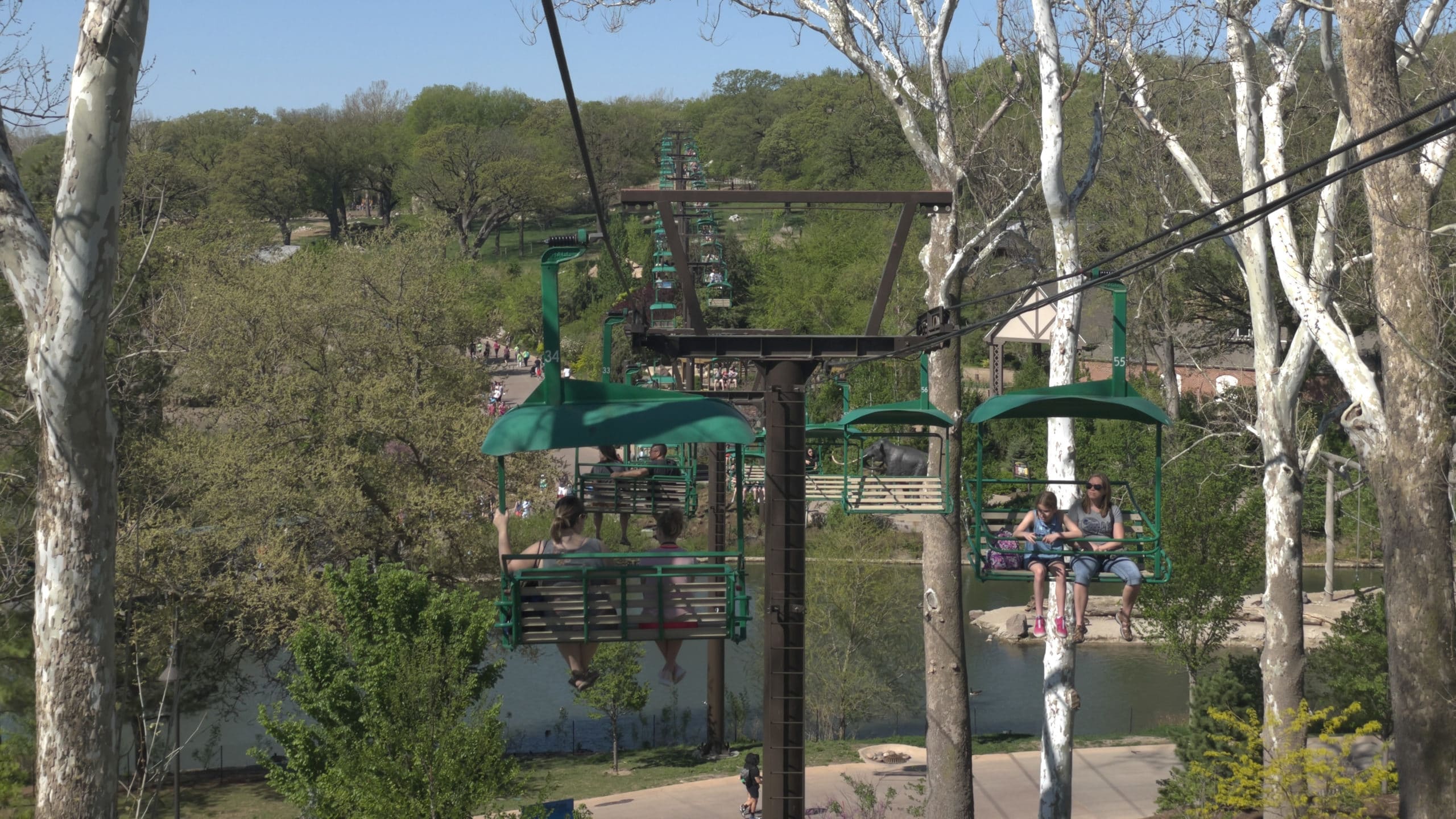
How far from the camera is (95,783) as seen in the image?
27.1 feet

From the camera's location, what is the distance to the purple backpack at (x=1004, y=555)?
1097 cm

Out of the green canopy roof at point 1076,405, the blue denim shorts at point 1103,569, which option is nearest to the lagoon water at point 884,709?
the blue denim shorts at point 1103,569

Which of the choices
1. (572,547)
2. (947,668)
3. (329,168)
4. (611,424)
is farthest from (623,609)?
(329,168)

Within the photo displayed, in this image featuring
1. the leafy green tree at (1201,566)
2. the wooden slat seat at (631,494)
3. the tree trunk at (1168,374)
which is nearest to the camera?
the wooden slat seat at (631,494)

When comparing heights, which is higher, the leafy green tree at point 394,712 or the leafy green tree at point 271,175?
the leafy green tree at point 271,175

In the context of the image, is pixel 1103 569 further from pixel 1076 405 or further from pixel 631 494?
pixel 631 494

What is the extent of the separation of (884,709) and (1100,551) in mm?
21995

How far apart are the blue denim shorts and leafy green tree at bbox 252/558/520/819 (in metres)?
7.75

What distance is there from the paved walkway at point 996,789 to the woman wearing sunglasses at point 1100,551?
32.3 ft

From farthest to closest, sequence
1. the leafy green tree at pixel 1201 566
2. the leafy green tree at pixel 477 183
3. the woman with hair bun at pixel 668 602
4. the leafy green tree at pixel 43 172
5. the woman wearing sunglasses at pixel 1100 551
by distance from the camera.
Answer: the leafy green tree at pixel 477 183, the leafy green tree at pixel 43 172, the leafy green tree at pixel 1201 566, the woman wearing sunglasses at pixel 1100 551, the woman with hair bun at pixel 668 602

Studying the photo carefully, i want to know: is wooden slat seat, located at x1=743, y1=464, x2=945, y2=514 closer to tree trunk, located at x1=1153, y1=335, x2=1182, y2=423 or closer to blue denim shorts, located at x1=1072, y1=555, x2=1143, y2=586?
blue denim shorts, located at x1=1072, y1=555, x2=1143, y2=586

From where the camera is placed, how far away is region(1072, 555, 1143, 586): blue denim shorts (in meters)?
11.0

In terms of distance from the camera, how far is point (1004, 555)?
11320mm

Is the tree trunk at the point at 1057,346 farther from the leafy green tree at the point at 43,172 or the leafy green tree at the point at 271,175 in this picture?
the leafy green tree at the point at 271,175
